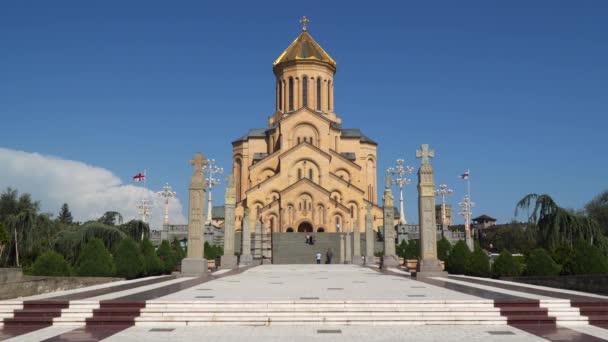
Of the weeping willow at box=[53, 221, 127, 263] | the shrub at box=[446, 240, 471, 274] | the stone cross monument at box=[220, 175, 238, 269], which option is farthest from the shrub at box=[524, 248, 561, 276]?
the weeping willow at box=[53, 221, 127, 263]

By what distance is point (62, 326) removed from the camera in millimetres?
8508

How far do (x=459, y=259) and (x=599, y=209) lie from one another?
25419 millimetres

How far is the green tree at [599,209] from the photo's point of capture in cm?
4091

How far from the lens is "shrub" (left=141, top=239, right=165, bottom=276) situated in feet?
70.0

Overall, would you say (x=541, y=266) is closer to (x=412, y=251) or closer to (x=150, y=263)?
(x=412, y=251)

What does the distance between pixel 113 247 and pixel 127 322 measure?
1053 inches

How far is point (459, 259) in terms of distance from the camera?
72.3 feet

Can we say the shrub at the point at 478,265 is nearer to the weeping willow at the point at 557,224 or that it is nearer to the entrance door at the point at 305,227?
the weeping willow at the point at 557,224

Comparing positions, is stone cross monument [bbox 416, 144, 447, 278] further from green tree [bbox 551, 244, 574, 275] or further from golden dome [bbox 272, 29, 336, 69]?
golden dome [bbox 272, 29, 336, 69]

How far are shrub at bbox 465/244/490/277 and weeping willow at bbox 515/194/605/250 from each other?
15.9 feet

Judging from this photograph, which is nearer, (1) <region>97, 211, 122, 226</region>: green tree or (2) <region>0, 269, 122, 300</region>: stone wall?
(2) <region>0, 269, 122, 300</region>: stone wall

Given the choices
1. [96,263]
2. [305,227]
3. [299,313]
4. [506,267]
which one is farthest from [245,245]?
[305,227]

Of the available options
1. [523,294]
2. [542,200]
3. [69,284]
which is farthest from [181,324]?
[542,200]

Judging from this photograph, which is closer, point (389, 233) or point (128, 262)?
point (128, 262)
